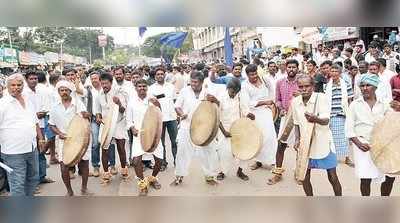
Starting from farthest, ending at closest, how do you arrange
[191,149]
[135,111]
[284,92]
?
[191,149] → [284,92] → [135,111]

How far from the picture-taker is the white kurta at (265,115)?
304 centimetres

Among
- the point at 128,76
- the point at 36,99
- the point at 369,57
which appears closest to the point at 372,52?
the point at 369,57

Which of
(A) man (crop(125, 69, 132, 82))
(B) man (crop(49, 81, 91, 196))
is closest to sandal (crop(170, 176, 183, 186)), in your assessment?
(A) man (crop(125, 69, 132, 82))

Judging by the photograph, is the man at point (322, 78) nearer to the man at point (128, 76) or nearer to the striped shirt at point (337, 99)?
the striped shirt at point (337, 99)

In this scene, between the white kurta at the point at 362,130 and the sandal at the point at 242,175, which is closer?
the white kurta at the point at 362,130

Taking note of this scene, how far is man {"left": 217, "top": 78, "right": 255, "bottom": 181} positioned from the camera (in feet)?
8.84

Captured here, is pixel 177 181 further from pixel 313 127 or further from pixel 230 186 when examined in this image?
pixel 313 127

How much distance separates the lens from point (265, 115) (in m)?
3.06

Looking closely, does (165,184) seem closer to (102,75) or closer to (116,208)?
(102,75)

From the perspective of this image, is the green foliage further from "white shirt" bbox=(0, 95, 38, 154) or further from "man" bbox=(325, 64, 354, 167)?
"man" bbox=(325, 64, 354, 167)

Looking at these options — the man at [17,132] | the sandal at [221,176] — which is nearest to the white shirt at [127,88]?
the man at [17,132]

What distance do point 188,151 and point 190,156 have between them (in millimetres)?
40

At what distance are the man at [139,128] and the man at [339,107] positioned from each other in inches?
41.3
